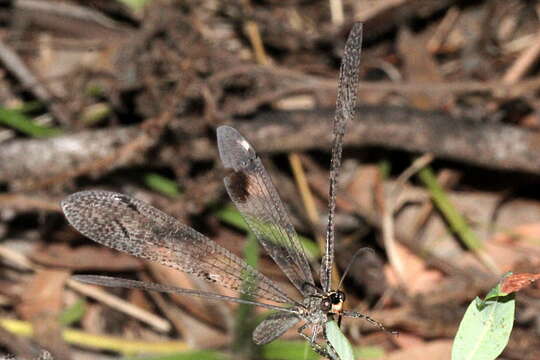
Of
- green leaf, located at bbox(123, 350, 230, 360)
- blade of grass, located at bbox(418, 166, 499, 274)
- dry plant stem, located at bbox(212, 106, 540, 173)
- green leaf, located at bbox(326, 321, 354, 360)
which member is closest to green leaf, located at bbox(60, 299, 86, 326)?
green leaf, located at bbox(123, 350, 230, 360)

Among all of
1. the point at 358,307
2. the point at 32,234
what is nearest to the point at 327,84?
the point at 358,307

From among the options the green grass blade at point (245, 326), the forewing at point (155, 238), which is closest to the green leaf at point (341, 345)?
the forewing at point (155, 238)

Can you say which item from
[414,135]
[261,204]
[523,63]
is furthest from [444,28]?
[261,204]

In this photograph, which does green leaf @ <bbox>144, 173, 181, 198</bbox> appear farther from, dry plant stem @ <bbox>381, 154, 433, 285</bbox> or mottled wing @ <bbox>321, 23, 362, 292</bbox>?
mottled wing @ <bbox>321, 23, 362, 292</bbox>

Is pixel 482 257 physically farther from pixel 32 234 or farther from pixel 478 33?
pixel 32 234

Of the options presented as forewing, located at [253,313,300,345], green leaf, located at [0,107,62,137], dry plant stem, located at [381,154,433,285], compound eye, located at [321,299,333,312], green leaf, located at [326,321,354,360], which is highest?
dry plant stem, located at [381,154,433,285]

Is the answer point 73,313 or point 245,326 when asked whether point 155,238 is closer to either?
point 245,326

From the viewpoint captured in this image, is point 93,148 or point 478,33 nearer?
point 93,148
